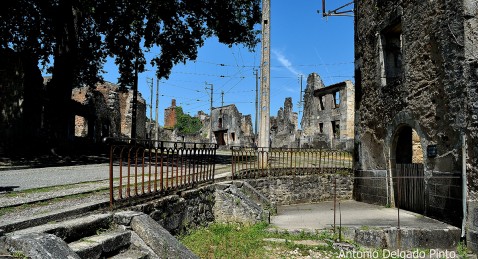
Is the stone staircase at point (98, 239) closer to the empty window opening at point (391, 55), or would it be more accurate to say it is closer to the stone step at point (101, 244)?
the stone step at point (101, 244)

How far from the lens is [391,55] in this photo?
1154 centimetres

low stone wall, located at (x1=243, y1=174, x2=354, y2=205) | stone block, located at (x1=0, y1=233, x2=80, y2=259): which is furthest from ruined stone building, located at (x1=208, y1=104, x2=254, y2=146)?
stone block, located at (x1=0, y1=233, x2=80, y2=259)

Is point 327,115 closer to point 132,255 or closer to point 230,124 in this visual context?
point 230,124

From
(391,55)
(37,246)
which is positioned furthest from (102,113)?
(37,246)

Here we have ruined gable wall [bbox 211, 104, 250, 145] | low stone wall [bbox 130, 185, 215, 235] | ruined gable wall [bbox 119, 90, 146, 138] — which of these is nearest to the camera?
low stone wall [bbox 130, 185, 215, 235]

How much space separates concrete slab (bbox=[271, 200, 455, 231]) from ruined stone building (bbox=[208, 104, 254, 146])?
31.2 metres

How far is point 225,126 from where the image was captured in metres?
45.6

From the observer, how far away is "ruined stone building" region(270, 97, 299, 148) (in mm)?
41219

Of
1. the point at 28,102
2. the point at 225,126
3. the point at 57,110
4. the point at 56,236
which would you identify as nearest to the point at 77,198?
the point at 56,236

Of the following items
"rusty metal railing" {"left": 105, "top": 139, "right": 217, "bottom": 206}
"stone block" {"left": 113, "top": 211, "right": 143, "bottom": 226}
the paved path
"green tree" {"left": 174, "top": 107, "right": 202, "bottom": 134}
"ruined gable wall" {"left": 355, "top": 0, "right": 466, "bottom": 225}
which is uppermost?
"green tree" {"left": 174, "top": 107, "right": 202, "bottom": 134}

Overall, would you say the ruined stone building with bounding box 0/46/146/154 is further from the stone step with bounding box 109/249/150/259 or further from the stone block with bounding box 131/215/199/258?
the stone step with bounding box 109/249/150/259

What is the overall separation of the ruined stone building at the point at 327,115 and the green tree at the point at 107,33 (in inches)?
639

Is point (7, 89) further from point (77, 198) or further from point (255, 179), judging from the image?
point (77, 198)

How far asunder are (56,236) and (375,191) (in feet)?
32.8
